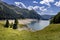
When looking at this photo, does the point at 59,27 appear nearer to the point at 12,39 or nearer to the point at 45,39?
the point at 45,39

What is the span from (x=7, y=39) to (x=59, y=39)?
849 centimetres

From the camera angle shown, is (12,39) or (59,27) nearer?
(12,39)

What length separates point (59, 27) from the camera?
4222 cm

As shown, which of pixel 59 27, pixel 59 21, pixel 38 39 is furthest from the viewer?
pixel 59 21

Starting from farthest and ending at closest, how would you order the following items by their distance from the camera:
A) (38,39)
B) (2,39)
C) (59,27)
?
(59,27)
(38,39)
(2,39)

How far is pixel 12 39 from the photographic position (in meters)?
29.8

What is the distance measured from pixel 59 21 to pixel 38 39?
2916 cm

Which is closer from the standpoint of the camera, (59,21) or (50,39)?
(50,39)

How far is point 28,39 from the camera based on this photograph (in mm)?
31062

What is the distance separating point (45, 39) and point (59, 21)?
95.7ft

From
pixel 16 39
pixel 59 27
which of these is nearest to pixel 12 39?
pixel 16 39

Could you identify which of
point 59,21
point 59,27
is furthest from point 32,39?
point 59,21

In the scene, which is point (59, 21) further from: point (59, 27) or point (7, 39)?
point (7, 39)

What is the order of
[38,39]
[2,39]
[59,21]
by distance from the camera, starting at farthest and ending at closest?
[59,21] → [38,39] → [2,39]
